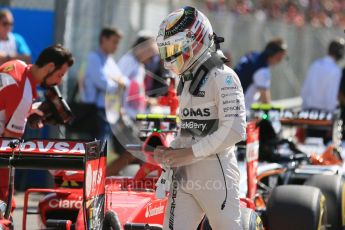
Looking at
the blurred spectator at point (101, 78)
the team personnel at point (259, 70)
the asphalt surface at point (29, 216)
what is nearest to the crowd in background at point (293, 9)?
the blurred spectator at point (101, 78)

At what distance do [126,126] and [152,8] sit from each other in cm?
425

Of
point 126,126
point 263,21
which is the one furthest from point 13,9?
point 263,21

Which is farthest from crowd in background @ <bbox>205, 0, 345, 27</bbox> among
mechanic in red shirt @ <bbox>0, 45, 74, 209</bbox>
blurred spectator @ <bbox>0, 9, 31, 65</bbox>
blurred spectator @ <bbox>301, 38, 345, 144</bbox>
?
mechanic in red shirt @ <bbox>0, 45, 74, 209</bbox>

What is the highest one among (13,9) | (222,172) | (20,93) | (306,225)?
(13,9)

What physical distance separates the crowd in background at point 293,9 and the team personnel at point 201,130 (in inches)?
534

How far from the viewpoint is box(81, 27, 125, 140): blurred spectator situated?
10.9 m

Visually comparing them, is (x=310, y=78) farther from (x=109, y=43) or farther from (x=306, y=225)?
(x=306, y=225)

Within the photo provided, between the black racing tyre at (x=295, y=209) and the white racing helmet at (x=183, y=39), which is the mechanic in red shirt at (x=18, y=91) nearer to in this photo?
the white racing helmet at (x=183, y=39)

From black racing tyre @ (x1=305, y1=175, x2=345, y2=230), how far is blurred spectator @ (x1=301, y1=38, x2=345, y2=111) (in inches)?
160

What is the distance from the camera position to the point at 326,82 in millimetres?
11930

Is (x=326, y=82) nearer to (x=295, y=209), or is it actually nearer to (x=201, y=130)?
(x=295, y=209)

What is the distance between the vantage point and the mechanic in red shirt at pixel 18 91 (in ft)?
21.1

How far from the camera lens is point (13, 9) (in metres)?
11.2

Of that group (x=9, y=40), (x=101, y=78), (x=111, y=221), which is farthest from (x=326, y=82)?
(x=111, y=221)
